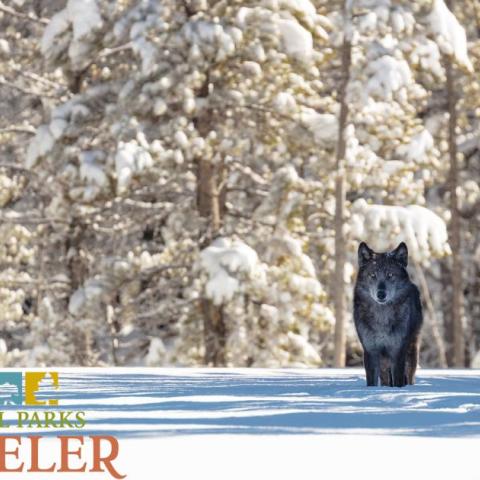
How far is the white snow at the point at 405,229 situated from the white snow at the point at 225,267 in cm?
273

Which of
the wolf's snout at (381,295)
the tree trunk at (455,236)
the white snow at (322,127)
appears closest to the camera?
the wolf's snout at (381,295)

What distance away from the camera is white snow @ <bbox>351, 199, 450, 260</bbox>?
78.4ft

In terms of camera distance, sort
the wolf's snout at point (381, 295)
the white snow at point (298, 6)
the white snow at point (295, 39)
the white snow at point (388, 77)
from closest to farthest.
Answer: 1. the wolf's snout at point (381, 295)
2. the white snow at point (295, 39)
3. the white snow at point (298, 6)
4. the white snow at point (388, 77)

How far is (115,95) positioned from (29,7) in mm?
5158

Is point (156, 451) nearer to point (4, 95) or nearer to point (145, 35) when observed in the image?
point (145, 35)

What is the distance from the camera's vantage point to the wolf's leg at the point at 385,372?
998cm

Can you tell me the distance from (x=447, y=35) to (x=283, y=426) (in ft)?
61.1

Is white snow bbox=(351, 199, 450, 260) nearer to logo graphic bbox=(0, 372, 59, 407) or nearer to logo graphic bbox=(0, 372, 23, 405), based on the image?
logo graphic bbox=(0, 372, 59, 407)

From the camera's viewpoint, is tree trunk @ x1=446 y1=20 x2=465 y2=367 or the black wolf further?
tree trunk @ x1=446 y1=20 x2=465 y2=367

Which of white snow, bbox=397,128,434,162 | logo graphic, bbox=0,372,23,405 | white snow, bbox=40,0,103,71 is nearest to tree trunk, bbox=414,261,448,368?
white snow, bbox=397,128,434,162

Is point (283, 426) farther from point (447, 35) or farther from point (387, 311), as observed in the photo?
point (447, 35)

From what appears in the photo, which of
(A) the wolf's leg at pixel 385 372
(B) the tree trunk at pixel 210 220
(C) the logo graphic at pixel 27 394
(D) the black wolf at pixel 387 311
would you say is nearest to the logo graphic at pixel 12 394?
(C) the logo graphic at pixel 27 394

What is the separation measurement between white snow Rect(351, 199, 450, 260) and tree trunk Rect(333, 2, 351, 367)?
0.37 metres

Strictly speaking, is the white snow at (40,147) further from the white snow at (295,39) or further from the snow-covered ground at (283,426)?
the snow-covered ground at (283,426)
